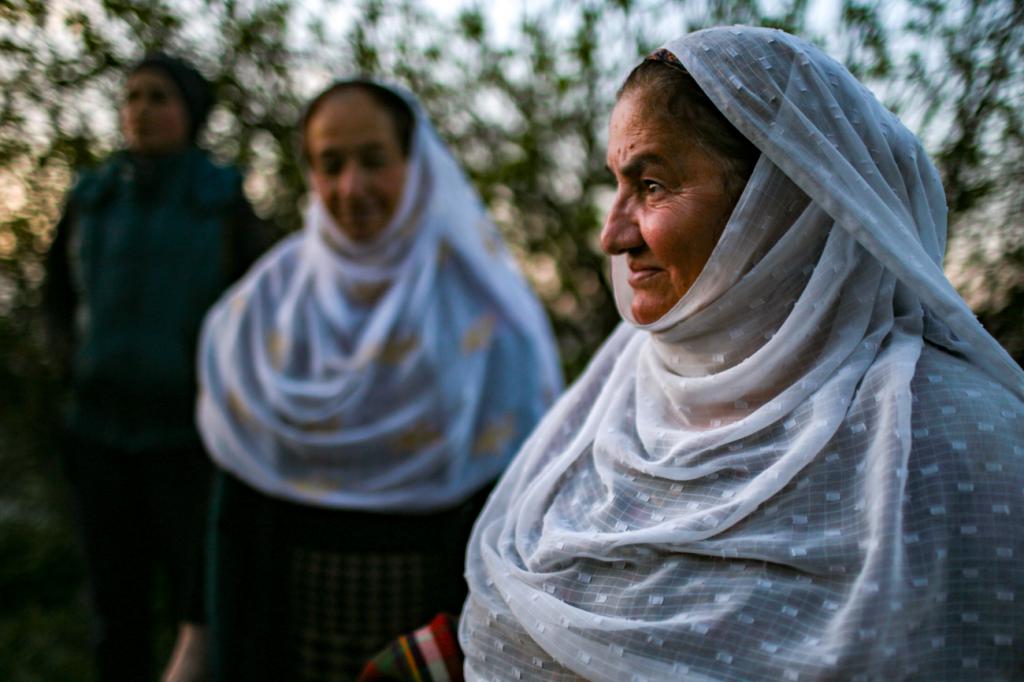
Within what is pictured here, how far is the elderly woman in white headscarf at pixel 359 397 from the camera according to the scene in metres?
2.69

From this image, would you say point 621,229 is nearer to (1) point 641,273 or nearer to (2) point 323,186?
(1) point 641,273

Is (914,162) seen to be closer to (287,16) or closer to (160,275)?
(160,275)

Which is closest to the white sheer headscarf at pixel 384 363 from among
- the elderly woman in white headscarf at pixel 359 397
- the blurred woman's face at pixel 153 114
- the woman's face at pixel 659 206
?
the elderly woman in white headscarf at pixel 359 397

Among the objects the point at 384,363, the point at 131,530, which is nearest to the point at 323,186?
the point at 384,363

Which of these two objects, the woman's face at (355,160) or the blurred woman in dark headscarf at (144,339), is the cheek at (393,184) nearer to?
the woman's face at (355,160)

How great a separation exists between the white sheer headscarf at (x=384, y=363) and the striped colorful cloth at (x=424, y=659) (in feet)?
3.12

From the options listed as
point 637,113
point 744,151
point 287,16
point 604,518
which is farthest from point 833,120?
point 287,16

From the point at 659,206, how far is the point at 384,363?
4.99ft

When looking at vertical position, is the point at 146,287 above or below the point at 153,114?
below

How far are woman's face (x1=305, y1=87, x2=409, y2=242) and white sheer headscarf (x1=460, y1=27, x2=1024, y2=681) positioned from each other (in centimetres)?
153

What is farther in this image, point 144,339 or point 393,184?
point 144,339

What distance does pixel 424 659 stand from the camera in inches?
73.4

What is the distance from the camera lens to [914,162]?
1.56 m

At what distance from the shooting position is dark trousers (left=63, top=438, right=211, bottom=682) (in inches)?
132
